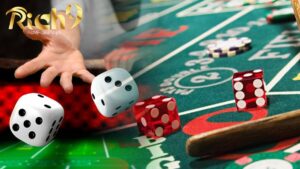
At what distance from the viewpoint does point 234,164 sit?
0.96m

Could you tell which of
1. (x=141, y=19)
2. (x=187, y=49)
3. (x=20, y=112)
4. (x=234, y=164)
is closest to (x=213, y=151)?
(x=234, y=164)

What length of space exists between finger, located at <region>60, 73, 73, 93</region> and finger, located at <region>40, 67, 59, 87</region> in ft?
0.08

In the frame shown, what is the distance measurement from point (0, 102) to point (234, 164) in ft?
2.19

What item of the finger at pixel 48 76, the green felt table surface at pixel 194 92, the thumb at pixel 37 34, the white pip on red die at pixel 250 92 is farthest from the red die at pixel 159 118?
the thumb at pixel 37 34

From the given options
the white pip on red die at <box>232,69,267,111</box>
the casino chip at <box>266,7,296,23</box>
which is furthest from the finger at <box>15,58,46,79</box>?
the casino chip at <box>266,7,296,23</box>

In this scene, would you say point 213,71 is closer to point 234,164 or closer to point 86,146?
point 86,146

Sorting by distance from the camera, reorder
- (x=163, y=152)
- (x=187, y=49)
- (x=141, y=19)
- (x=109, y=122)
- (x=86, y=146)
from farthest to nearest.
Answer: (x=141, y=19) → (x=187, y=49) → (x=109, y=122) → (x=86, y=146) → (x=163, y=152)

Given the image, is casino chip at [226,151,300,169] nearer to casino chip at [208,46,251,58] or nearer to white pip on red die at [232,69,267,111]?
white pip on red die at [232,69,267,111]

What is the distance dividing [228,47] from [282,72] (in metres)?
0.32

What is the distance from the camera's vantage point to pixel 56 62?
1365 mm

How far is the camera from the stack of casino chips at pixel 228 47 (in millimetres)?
1705

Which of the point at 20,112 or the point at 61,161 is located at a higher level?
the point at 20,112

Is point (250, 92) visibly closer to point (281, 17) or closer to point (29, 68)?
point (29, 68)

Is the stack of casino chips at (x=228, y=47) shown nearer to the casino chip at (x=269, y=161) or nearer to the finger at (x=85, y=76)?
the finger at (x=85, y=76)
